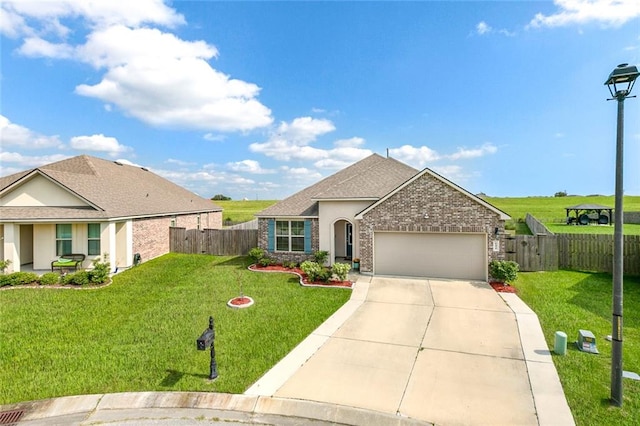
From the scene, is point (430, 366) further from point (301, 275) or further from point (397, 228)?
point (301, 275)

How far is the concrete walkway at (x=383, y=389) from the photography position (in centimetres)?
517

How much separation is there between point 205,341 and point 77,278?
1086 centimetres

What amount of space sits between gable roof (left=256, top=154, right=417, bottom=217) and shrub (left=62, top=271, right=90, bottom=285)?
7.91 metres

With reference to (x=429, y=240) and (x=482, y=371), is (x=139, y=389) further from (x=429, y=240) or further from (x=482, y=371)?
(x=429, y=240)

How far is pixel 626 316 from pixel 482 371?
6076 mm

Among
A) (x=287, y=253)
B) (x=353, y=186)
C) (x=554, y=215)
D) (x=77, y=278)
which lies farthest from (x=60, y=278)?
(x=554, y=215)

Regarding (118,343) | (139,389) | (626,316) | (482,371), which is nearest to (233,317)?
(118,343)

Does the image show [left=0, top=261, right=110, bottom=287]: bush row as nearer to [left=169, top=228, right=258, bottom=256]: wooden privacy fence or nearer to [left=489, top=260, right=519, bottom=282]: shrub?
[left=169, top=228, right=258, bottom=256]: wooden privacy fence

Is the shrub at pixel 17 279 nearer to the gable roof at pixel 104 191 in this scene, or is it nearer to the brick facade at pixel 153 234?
the gable roof at pixel 104 191

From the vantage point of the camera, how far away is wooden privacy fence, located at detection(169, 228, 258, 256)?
19297 mm

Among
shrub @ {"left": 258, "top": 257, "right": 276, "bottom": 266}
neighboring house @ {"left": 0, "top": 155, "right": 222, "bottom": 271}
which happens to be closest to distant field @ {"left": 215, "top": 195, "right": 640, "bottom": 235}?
shrub @ {"left": 258, "top": 257, "right": 276, "bottom": 266}

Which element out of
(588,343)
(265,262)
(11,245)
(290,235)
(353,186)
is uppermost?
(353,186)

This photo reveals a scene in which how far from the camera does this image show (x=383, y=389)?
5.80 m

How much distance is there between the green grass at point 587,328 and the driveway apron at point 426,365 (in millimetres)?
774
